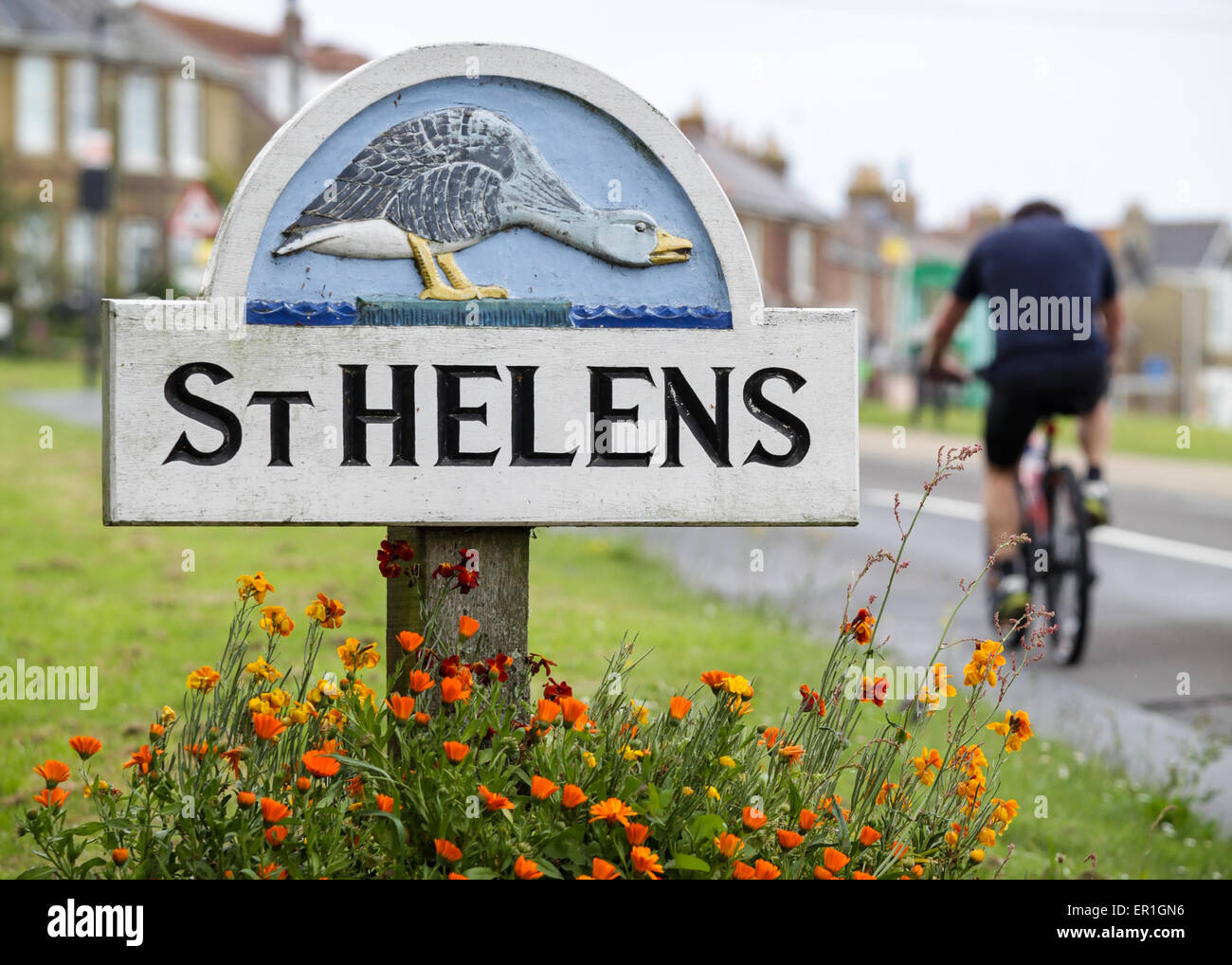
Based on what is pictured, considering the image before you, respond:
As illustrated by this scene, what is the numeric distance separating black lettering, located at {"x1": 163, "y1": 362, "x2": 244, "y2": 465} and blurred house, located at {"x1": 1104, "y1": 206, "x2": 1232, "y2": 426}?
6215 centimetres

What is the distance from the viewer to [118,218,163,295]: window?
3828 cm

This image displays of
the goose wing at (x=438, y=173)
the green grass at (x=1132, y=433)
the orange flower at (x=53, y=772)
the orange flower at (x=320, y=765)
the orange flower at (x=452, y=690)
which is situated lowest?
the orange flower at (x=53, y=772)

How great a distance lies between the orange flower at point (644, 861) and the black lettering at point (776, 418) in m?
0.80

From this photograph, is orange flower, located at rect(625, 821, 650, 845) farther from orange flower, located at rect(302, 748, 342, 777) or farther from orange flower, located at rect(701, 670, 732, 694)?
orange flower, located at rect(302, 748, 342, 777)

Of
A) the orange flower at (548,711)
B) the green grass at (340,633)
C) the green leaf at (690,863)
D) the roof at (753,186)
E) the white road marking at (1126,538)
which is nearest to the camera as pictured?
the green leaf at (690,863)

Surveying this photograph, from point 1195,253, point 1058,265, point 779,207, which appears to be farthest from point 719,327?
point 1195,253

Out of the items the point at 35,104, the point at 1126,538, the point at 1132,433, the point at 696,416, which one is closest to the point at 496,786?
the point at 696,416

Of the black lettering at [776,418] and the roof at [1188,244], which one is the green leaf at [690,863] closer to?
the black lettering at [776,418]

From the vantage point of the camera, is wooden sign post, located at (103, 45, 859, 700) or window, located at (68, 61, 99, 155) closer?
wooden sign post, located at (103, 45, 859, 700)

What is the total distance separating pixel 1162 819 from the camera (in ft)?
14.1

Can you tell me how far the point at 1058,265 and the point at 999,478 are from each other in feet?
2.97

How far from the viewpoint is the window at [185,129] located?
39.2 meters

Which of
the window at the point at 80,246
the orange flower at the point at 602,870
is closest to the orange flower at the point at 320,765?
the orange flower at the point at 602,870

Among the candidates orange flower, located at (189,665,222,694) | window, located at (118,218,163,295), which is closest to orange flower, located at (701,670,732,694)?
orange flower, located at (189,665,222,694)
